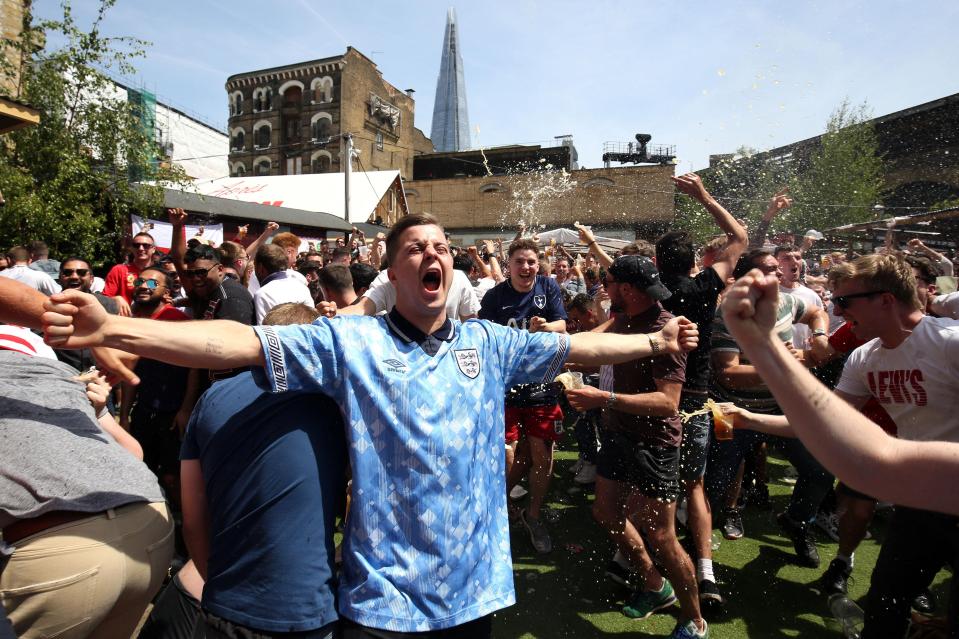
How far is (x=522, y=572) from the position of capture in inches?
163

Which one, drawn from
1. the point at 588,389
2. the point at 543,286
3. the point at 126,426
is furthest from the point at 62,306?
the point at 126,426

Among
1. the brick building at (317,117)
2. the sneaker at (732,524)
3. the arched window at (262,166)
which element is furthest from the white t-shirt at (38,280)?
the arched window at (262,166)

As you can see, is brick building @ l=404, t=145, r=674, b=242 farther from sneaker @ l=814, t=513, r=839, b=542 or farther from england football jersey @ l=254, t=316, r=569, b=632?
england football jersey @ l=254, t=316, r=569, b=632

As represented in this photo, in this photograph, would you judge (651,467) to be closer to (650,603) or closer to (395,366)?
(650,603)

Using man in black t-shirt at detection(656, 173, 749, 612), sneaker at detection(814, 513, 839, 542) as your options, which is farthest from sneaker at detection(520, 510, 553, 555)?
sneaker at detection(814, 513, 839, 542)

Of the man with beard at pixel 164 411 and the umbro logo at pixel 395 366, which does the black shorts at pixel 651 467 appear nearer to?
the umbro logo at pixel 395 366

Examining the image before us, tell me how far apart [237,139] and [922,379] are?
58.3m

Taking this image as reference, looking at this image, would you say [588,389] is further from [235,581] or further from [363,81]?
[363,81]

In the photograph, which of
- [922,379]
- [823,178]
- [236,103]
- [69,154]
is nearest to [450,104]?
[236,103]

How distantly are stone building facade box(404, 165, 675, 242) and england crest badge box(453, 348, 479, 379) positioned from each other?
129ft

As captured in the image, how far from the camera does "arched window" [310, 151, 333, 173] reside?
4770 cm

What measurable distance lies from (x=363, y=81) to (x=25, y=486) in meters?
51.8

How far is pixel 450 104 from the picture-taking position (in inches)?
3900

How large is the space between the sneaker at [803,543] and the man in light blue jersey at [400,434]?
3371mm
